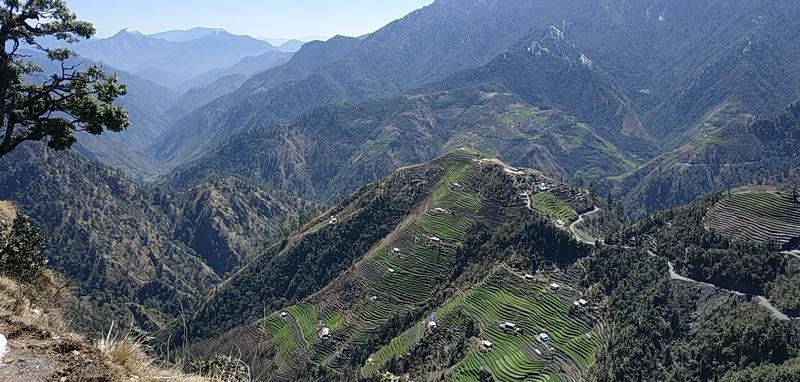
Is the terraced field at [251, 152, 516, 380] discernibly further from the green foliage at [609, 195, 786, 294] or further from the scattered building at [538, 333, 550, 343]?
the green foliage at [609, 195, 786, 294]

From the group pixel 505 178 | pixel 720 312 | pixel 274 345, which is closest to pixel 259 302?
pixel 274 345

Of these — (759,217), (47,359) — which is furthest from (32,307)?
(759,217)

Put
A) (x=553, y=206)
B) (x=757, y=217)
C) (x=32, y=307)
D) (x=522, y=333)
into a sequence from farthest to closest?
1. (x=553, y=206)
2. (x=757, y=217)
3. (x=522, y=333)
4. (x=32, y=307)

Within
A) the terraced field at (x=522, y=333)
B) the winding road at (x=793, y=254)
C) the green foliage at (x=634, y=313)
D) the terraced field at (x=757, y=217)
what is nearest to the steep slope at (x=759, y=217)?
the terraced field at (x=757, y=217)

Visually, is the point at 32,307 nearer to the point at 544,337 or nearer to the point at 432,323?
the point at 544,337

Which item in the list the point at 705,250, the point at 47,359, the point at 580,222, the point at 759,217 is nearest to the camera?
the point at 47,359
